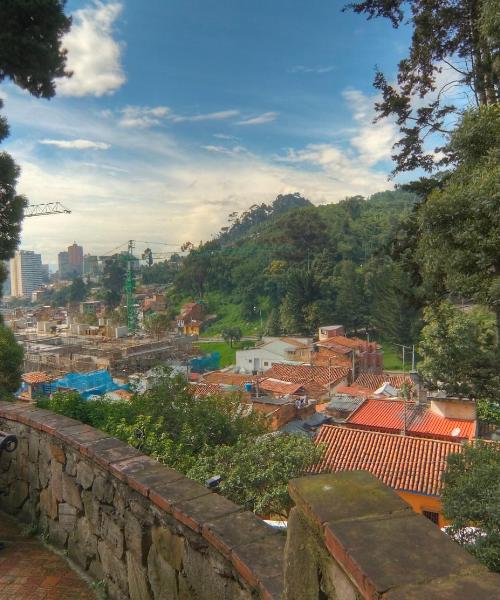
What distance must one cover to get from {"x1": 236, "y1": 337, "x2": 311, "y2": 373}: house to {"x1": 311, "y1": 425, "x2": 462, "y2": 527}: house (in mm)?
22275

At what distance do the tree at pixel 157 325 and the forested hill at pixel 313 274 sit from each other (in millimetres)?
10170

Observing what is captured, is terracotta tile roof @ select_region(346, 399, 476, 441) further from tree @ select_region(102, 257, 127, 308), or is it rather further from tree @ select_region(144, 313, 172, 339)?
tree @ select_region(102, 257, 127, 308)

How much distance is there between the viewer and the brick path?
2.26 meters

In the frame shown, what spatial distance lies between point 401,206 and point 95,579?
90.5 metres

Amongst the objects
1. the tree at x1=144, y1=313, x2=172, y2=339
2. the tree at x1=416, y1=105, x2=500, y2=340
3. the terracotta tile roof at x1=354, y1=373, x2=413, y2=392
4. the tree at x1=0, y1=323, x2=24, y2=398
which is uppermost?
the tree at x1=416, y1=105, x2=500, y2=340

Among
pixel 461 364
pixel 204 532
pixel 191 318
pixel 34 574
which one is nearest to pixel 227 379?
pixel 461 364

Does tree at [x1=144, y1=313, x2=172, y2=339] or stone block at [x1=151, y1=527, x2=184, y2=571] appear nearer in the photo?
stone block at [x1=151, y1=527, x2=184, y2=571]

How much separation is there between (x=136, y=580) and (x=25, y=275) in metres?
185

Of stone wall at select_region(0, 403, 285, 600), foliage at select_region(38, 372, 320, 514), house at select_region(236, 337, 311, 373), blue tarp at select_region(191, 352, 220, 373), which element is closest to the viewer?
stone wall at select_region(0, 403, 285, 600)

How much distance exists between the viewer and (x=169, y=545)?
1.83 metres

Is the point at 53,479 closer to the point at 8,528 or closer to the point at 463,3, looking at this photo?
the point at 8,528

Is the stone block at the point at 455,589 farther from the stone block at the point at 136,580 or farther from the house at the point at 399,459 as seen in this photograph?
the house at the point at 399,459

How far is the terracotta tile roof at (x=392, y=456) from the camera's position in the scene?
1035 cm

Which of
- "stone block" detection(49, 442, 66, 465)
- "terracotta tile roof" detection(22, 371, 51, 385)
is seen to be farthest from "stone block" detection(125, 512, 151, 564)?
"terracotta tile roof" detection(22, 371, 51, 385)
